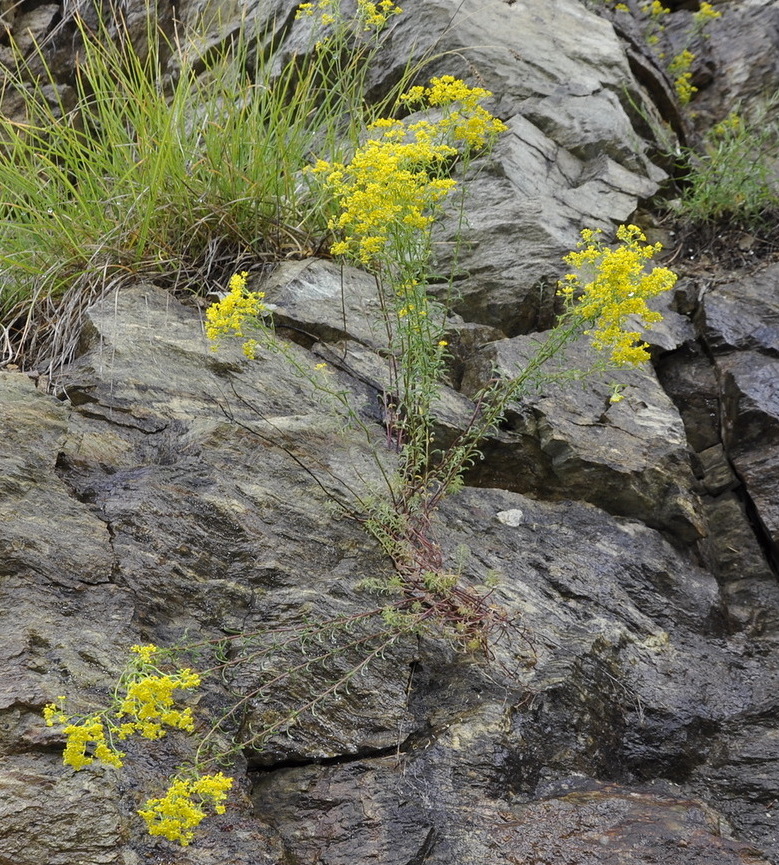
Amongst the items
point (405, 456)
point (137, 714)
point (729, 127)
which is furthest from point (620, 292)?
point (729, 127)

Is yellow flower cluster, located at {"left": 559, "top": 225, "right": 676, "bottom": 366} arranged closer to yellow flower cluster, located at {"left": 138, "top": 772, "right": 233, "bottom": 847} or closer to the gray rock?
the gray rock

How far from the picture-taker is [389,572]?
2.45 m

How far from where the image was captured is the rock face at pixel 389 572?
76.0 inches

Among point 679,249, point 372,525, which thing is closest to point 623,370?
point 679,249

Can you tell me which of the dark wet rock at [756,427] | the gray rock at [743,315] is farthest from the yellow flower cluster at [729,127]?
the dark wet rock at [756,427]

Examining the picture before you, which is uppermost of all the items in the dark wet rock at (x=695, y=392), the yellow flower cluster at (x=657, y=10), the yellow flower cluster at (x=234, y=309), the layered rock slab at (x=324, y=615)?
the yellow flower cluster at (x=657, y=10)

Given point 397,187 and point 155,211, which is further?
point 155,211

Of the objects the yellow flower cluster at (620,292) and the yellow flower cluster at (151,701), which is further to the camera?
the yellow flower cluster at (620,292)

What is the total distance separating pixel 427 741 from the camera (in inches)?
84.2

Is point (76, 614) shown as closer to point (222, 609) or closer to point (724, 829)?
point (222, 609)

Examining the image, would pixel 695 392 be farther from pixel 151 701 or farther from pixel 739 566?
pixel 151 701

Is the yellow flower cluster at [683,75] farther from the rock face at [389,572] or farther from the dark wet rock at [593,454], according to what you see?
the dark wet rock at [593,454]

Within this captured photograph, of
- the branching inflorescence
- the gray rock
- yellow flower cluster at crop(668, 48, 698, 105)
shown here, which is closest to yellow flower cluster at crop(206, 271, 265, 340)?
the branching inflorescence

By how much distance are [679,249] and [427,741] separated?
260cm
